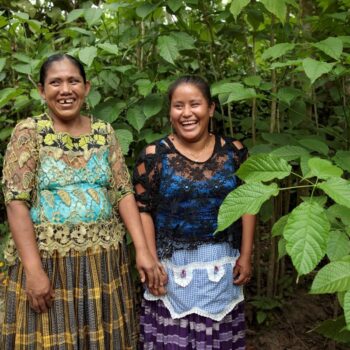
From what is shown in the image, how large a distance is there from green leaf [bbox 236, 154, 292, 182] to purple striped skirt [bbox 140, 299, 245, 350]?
2.62 feet

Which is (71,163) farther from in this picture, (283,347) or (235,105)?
(235,105)

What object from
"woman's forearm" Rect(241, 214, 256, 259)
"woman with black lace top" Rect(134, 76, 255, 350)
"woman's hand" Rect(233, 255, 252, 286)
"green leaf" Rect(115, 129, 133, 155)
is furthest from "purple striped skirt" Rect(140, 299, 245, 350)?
"green leaf" Rect(115, 129, 133, 155)

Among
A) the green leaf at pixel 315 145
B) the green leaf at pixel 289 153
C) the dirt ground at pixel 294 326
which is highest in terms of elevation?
the green leaf at pixel 315 145

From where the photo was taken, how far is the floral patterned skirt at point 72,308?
165cm

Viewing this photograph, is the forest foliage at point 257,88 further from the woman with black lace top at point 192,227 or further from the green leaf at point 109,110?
the woman with black lace top at point 192,227

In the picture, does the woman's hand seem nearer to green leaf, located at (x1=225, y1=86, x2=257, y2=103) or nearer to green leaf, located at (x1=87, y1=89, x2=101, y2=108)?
green leaf, located at (x1=225, y1=86, x2=257, y2=103)

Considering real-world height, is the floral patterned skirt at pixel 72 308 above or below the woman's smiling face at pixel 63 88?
below

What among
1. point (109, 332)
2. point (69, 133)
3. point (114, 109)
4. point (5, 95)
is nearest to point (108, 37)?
point (114, 109)

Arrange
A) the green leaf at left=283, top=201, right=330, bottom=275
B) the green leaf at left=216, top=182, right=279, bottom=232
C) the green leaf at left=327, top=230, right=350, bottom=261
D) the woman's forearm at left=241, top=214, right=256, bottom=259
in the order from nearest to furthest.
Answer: the green leaf at left=283, top=201, right=330, bottom=275
the green leaf at left=216, top=182, right=279, bottom=232
the green leaf at left=327, top=230, right=350, bottom=261
the woman's forearm at left=241, top=214, right=256, bottom=259

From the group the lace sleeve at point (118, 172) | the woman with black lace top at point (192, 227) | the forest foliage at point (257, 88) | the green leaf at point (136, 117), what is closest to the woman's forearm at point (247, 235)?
the woman with black lace top at point (192, 227)

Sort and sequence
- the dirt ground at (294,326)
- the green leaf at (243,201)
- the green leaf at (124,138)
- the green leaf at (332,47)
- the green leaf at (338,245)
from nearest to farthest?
1. the green leaf at (243,201)
2. the green leaf at (338,245)
3. the green leaf at (332,47)
4. the green leaf at (124,138)
5. the dirt ground at (294,326)

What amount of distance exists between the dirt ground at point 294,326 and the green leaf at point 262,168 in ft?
4.98

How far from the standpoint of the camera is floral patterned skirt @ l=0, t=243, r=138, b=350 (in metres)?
1.65

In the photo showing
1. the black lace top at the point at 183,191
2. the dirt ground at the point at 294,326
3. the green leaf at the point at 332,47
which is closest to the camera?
the green leaf at the point at 332,47
